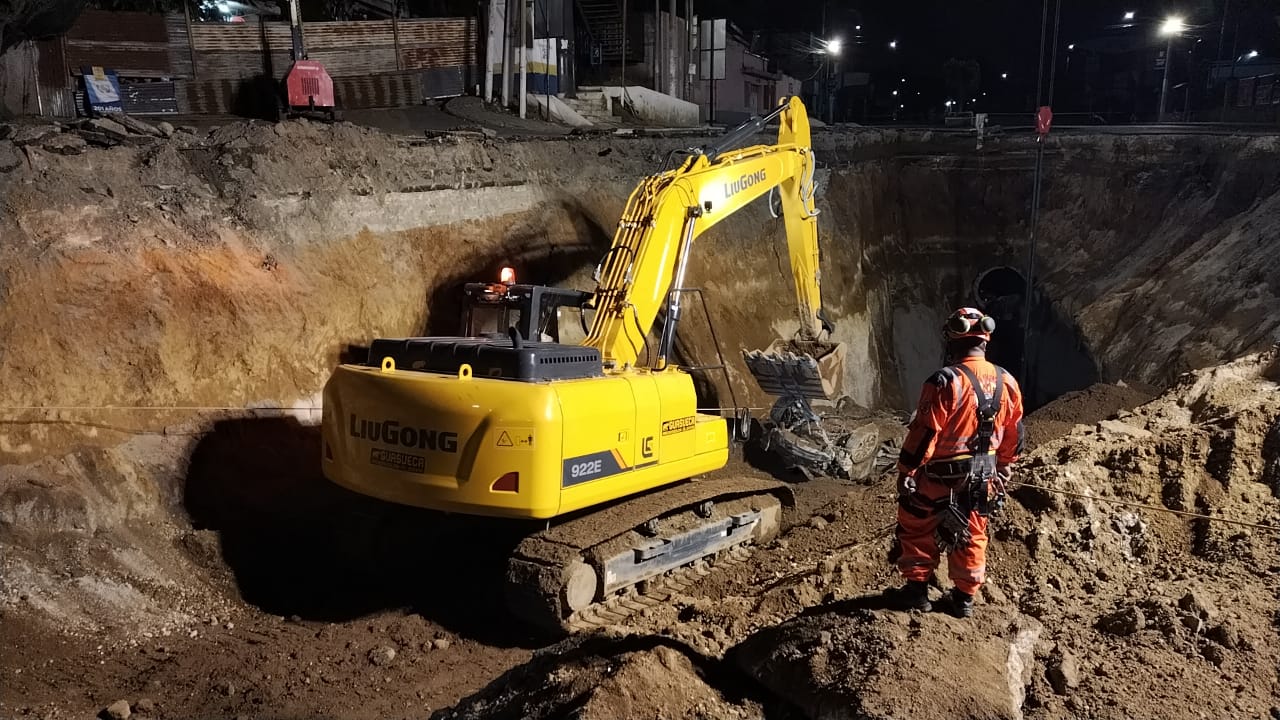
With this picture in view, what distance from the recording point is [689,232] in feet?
26.0

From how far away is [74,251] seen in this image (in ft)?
25.2

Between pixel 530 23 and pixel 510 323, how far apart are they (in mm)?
14179

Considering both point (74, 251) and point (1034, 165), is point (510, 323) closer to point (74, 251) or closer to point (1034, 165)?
point (74, 251)

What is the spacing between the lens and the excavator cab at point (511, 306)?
6711 millimetres

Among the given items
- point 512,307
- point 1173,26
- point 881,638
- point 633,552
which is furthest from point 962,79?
point 881,638

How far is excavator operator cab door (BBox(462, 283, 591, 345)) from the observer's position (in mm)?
6711

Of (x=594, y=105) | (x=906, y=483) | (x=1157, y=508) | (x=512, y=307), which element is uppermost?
(x=594, y=105)

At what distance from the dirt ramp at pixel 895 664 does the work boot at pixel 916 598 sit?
30 centimetres

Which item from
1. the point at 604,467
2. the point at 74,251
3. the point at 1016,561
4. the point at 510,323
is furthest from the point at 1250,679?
the point at 74,251

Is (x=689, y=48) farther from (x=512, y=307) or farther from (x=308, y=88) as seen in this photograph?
(x=512, y=307)

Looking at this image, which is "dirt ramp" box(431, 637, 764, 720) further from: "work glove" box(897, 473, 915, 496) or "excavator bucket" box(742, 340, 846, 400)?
"excavator bucket" box(742, 340, 846, 400)

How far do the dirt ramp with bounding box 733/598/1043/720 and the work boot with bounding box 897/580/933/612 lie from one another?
299mm

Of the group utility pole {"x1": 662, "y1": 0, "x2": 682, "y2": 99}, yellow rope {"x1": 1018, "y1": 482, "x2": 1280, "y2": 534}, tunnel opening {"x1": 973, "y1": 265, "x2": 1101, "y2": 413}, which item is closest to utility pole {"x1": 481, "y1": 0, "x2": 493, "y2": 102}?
utility pole {"x1": 662, "y1": 0, "x2": 682, "y2": 99}

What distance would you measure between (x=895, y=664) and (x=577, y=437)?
2.84 metres
